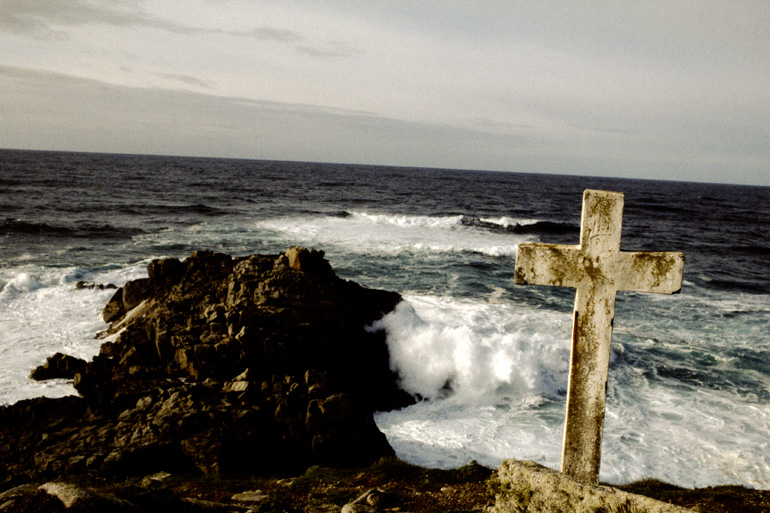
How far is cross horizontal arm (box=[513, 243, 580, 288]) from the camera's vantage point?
4441 mm

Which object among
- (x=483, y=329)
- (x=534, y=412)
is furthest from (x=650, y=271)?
(x=483, y=329)

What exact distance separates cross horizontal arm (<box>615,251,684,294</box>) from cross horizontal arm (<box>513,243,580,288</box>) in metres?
0.38

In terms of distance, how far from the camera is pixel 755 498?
7.18 m

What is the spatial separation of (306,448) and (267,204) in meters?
42.4

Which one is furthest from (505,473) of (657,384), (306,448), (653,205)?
(653,205)

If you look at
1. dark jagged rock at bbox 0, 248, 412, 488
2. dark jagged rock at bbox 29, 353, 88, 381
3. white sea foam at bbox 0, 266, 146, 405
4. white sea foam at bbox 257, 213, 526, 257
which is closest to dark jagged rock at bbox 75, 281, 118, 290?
white sea foam at bbox 0, 266, 146, 405

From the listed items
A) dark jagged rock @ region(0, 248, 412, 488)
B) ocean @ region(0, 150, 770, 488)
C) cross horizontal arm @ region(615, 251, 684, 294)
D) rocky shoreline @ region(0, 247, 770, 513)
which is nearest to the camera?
cross horizontal arm @ region(615, 251, 684, 294)

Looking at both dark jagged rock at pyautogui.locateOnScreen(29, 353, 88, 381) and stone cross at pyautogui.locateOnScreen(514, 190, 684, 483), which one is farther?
dark jagged rock at pyautogui.locateOnScreen(29, 353, 88, 381)

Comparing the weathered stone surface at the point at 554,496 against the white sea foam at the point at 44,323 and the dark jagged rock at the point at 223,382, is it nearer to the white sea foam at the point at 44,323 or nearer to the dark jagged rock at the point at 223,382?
the dark jagged rock at the point at 223,382

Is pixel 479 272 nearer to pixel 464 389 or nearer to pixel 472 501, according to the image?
pixel 464 389

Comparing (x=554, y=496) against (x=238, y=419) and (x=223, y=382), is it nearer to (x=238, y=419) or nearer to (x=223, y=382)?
(x=238, y=419)

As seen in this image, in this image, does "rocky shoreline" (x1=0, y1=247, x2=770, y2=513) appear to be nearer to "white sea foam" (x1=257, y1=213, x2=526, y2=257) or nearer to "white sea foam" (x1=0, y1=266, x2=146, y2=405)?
"white sea foam" (x1=0, y1=266, x2=146, y2=405)

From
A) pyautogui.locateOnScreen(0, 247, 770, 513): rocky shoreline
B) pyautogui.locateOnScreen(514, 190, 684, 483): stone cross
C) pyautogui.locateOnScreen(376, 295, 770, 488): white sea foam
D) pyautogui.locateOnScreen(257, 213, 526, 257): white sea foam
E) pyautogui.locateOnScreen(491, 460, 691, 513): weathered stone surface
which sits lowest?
pyautogui.locateOnScreen(376, 295, 770, 488): white sea foam

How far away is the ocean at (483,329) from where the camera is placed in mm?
10102
